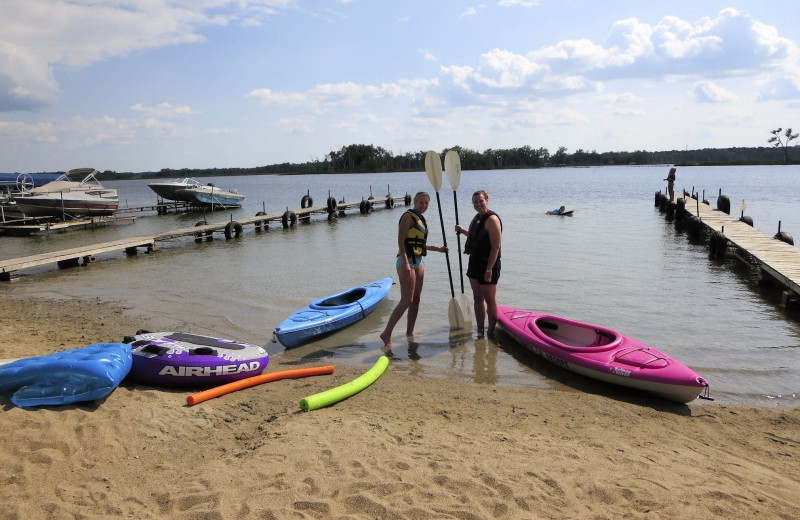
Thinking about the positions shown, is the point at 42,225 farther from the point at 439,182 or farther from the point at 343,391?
the point at 343,391

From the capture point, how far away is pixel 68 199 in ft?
92.1

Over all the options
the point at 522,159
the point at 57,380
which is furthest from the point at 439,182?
the point at 522,159

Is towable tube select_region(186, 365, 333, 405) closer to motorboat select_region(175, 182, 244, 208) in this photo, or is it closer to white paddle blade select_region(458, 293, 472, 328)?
white paddle blade select_region(458, 293, 472, 328)

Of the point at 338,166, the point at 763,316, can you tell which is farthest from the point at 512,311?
the point at 338,166

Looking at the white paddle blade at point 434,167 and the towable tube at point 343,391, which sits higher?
the white paddle blade at point 434,167

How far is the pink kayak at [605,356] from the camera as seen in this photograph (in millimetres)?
5457

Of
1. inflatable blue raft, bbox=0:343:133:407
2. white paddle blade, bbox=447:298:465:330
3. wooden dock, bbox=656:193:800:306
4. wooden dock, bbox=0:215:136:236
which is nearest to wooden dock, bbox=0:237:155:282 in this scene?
A: wooden dock, bbox=0:215:136:236

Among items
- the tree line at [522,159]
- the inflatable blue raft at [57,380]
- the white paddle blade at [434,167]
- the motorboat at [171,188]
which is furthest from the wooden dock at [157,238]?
the tree line at [522,159]

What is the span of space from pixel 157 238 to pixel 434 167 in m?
14.8

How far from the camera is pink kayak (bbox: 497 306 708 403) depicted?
5.46 m

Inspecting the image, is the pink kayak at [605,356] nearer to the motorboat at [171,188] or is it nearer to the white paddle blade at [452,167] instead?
the white paddle blade at [452,167]

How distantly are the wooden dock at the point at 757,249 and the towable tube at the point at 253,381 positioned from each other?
8203 mm

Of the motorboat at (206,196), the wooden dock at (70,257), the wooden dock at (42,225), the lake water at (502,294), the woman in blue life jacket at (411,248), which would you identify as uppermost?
the motorboat at (206,196)

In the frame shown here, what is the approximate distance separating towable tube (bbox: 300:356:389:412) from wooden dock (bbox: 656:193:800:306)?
7.59 meters
